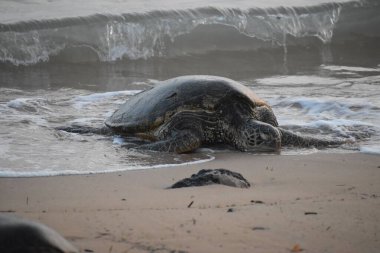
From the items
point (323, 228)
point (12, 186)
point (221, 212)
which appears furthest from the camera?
point (12, 186)

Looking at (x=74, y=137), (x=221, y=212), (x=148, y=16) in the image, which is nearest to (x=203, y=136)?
(x=74, y=137)

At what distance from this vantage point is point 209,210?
11.2ft

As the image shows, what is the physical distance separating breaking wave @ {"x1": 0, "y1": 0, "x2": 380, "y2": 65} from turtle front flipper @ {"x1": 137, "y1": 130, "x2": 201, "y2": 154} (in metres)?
6.16

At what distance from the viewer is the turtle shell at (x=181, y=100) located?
6121mm

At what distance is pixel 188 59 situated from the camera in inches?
485

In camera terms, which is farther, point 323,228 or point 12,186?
point 12,186

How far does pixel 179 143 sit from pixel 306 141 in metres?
1.13

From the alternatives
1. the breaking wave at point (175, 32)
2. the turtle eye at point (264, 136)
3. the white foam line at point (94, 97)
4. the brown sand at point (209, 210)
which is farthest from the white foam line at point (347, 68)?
the brown sand at point (209, 210)

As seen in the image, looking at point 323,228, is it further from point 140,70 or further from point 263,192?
point 140,70

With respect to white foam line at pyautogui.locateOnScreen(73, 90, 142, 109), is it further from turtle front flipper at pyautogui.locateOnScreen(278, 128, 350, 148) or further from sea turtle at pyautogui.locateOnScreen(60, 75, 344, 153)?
turtle front flipper at pyautogui.locateOnScreen(278, 128, 350, 148)

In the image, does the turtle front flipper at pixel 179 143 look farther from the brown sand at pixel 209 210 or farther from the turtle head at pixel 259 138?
the brown sand at pixel 209 210

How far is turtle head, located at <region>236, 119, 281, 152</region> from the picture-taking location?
5844 millimetres

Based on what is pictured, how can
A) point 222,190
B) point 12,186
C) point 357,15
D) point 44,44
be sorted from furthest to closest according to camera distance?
point 357,15 < point 44,44 < point 12,186 < point 222,190

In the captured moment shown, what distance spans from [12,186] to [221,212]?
1571 millimetres
